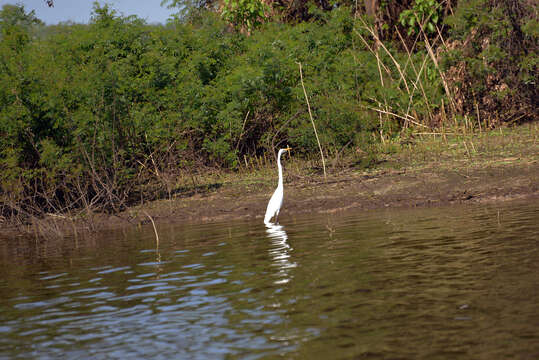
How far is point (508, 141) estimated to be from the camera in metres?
19.4

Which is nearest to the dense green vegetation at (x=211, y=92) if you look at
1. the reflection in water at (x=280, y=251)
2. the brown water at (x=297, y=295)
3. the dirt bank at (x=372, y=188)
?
the dirt bank at (x=372, y=188)

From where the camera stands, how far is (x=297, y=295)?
7355 mm

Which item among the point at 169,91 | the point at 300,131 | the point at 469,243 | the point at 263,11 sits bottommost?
the point at 469,243

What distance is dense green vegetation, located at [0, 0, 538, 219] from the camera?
17.6 metres

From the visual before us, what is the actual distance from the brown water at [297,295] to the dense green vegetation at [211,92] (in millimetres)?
5802

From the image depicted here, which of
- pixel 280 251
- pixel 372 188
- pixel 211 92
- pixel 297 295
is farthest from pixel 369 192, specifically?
pixel 297 295

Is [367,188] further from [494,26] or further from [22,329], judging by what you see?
[22,329]

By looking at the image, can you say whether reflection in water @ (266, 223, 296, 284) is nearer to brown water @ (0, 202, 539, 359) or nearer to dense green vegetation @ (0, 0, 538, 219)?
brown water @ (0, 202, 539, 359)

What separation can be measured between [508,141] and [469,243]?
10.7 metres

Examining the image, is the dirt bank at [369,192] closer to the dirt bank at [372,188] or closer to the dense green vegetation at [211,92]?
the dirt bank at [372,188]

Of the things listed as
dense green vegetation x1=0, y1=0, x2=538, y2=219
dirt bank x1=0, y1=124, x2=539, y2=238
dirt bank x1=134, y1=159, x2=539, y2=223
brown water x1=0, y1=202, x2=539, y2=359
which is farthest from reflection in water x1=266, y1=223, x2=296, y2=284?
dense green vegetation x1=0, y1=0, x2=538, y2=219

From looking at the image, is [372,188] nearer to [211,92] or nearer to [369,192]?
[369,192]

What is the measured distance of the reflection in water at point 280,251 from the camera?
339 inches

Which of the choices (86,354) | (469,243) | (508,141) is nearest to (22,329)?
(86,354)
